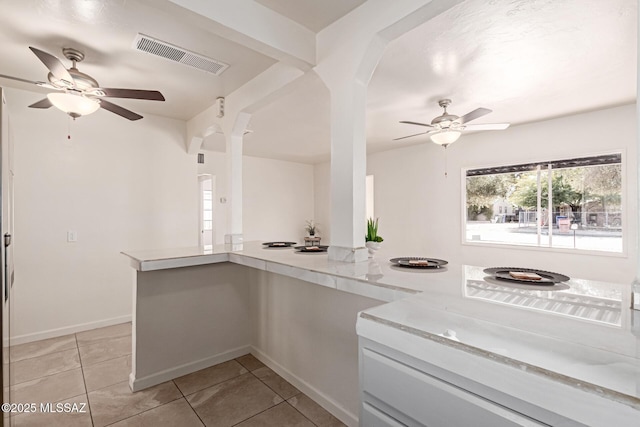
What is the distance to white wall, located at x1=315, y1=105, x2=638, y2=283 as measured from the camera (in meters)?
3.75

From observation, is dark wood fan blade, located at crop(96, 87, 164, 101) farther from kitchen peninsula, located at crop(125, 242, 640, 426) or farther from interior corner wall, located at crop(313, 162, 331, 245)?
interior corner wall, located at crop(313, 162, 331, 245)

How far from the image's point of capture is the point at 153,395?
221 centimetres

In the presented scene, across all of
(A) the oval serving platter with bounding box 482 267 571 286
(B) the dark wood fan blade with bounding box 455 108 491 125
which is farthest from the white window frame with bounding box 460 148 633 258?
(A) the oval serving platter with bounding box 482 267 571 286

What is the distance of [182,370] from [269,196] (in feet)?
15.4

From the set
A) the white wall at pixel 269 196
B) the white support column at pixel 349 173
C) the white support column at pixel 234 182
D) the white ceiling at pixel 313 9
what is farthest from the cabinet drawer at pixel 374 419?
the white wall at pixel 269 196

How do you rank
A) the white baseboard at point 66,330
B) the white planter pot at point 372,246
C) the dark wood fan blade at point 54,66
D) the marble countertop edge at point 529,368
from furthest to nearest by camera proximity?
the white baseboard at point 66,330, the white planter pot at point 372,246, the dark wood fan blade at point 54,66, the marble countertop edge at point 529,368

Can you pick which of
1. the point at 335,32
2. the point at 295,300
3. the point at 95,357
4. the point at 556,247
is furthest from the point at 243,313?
the point at 556,247

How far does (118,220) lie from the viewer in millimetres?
3752

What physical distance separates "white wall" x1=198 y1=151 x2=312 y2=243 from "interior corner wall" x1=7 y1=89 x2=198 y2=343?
1.76m

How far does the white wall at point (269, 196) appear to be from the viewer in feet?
19.8

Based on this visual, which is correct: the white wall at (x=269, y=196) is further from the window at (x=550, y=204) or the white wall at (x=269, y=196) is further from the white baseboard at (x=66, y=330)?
the window at (x=550, y=204)

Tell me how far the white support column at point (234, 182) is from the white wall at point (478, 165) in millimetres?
3577

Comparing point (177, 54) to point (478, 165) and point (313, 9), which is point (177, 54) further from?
point (478, 165)

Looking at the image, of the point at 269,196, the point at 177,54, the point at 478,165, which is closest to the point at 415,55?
the point at 177,54
